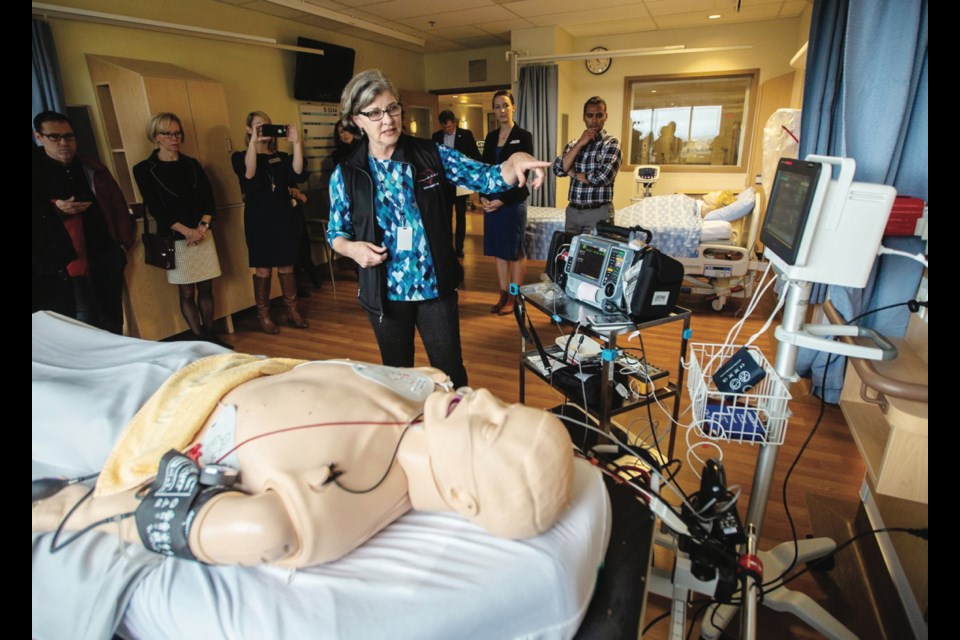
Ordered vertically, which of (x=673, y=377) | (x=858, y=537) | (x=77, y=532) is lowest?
(x=673, y=377)

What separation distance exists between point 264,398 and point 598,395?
1.13m

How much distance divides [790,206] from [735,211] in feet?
10.6

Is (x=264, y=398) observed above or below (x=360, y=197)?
below

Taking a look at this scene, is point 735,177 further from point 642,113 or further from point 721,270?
point 721,270

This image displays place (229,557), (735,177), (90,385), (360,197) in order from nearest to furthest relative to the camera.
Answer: (229,557), (90,385), (360,197), (735,177)

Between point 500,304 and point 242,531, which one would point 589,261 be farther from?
point 500,304

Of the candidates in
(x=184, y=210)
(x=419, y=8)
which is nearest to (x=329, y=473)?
(x=184, y=210)

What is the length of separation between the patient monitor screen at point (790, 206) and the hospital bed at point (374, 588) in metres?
0.65

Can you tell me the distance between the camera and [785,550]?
1.47 metres

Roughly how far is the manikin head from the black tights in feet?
10.1

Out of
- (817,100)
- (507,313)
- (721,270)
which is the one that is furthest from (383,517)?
(721,270)

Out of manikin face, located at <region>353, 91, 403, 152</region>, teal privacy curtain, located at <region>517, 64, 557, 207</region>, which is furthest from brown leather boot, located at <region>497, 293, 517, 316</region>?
manikin face, located at <region>353, 91, 403, 152</region>

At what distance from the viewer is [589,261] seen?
184 cm

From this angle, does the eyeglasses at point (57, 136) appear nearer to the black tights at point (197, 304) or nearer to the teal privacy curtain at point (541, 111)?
the black tights at point (197, 304)
